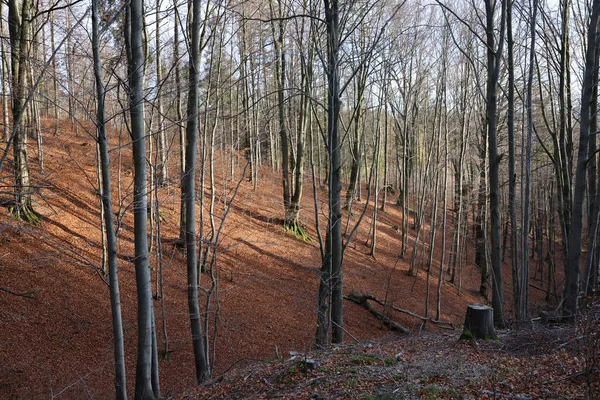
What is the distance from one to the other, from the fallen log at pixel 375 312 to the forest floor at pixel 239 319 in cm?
21

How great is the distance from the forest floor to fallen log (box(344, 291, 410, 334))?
211 mm

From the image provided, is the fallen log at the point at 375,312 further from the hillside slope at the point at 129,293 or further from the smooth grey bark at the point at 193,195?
the smooth grey bark at the point at 193,195

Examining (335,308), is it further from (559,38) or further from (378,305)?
(559,38)

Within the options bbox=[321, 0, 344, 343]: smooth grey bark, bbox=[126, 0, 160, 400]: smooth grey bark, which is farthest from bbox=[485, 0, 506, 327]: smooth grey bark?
bbox=[126, 0, 160, 400]: smooth grey bark

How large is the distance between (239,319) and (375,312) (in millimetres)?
4347

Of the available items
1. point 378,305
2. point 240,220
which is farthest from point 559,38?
point 240,220

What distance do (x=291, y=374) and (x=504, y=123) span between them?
51.8ft

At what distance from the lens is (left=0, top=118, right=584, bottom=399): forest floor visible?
475 cm

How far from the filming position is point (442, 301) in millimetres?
15242

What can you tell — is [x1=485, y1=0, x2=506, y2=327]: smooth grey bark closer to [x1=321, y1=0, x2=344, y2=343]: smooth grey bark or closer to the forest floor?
the forest floor

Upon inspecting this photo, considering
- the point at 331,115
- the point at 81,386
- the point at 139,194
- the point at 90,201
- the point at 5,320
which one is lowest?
the point at 81,386

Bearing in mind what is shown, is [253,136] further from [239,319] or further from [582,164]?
[582,164]

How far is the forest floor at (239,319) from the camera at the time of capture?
4.75m

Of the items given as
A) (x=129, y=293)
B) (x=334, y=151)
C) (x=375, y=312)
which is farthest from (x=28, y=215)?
(x=375, y=312)
